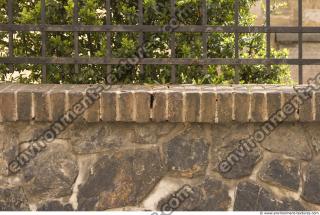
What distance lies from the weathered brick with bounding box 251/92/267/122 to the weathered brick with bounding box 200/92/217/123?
0.64ft

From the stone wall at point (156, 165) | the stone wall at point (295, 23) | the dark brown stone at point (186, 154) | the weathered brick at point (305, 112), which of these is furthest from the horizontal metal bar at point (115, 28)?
the stone wall at point (295, 23)

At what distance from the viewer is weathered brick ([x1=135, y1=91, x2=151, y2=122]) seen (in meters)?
3.02

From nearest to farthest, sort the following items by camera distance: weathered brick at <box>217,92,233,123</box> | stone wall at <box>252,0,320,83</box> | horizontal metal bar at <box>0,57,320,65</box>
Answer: weathered brick at <box>217,92,233,123</box>
horizontal metal bar at <box>0,57,320,65</box>
stone wall at <box>252,0,320,83</box>

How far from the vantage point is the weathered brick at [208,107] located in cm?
302

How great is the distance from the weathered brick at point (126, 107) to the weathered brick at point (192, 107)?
28 centimetres

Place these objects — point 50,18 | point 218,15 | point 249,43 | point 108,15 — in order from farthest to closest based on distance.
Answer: point 249,43
point 218,15
point 50,18
point 108,15

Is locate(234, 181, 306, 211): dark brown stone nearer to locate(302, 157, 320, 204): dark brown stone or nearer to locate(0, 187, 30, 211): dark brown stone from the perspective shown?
locate(302, 157, 320, 204): dark brown stone

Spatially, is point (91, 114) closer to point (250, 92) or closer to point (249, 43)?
point (250, 92)

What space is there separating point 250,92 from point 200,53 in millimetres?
793

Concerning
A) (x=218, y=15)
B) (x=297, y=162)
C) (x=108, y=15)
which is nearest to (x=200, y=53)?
(x=218, y=15)

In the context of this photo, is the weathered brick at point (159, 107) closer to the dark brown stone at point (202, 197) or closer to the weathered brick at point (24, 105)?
the dark brown stone at point (202, 197)

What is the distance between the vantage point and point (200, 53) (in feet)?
12.4

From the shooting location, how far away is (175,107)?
3027 mm

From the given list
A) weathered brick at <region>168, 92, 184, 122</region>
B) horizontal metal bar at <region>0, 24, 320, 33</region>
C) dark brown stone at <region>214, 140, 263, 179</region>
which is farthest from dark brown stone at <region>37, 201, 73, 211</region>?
horizontal metal bar at <region>0, 24, 320, 33</region>
